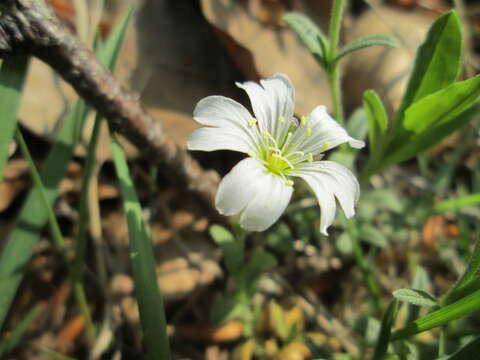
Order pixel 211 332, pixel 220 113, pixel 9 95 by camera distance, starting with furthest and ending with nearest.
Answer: pixel 211 332
pixel 9 95
pixel 220 113

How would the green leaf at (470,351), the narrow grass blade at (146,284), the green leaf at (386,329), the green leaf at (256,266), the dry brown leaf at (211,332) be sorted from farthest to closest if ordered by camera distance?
1. the dry brown leaf at (211,332)
2. the green leaf at (256,266)
3. the green leaf at (386,329)
4. the narrow grass blade at (146,284)
5. the green leaf at (470,351)

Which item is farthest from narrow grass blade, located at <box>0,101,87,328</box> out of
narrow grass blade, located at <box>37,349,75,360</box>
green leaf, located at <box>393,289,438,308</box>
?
green leaf, located at <box>393,289,438,308</box>

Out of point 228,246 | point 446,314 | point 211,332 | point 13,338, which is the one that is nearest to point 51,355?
point 13,338

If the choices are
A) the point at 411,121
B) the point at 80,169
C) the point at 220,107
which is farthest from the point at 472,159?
the point at 80,169

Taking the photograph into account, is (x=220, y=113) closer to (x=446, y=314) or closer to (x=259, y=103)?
(x=259, y=103)

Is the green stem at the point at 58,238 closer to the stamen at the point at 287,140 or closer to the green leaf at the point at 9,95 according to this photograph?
the green leaf at the point at 9,95

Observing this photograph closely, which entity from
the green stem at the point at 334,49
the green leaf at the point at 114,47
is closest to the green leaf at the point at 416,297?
the green stem at the point at 334,49

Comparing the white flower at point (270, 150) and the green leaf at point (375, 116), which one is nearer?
the white flower at point (270, 150)

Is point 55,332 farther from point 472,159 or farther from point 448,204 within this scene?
point 472,159
